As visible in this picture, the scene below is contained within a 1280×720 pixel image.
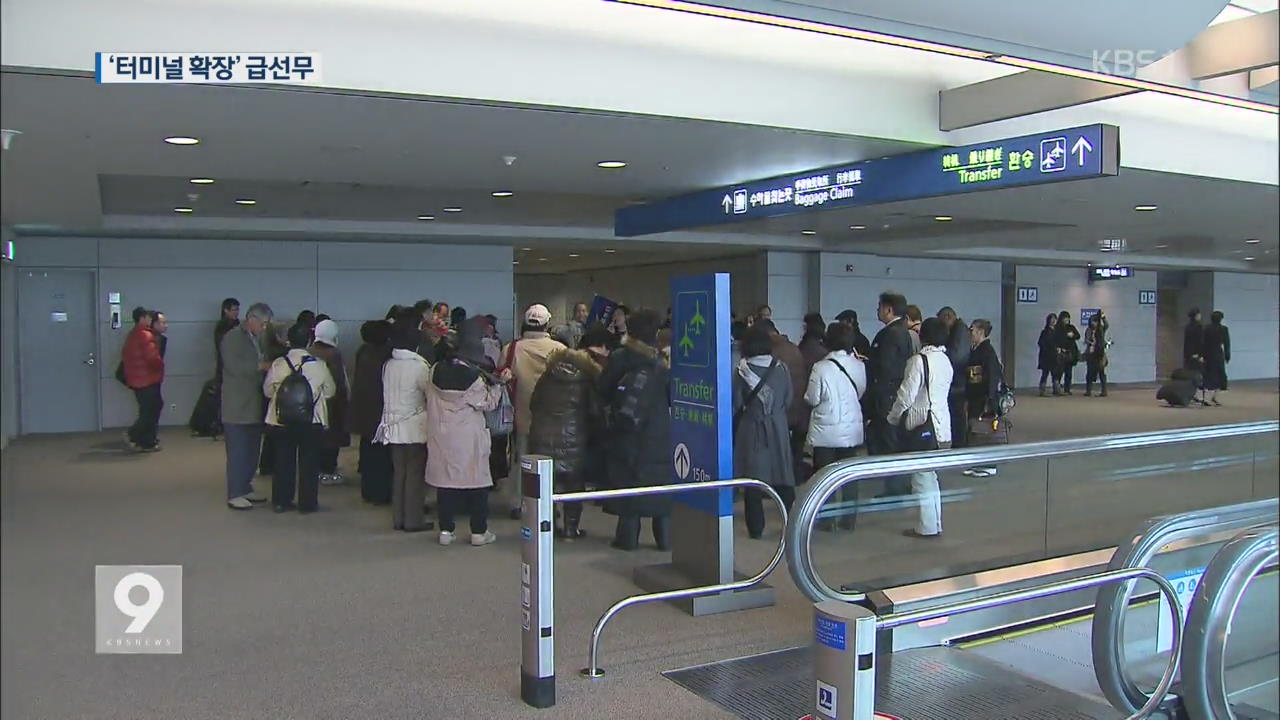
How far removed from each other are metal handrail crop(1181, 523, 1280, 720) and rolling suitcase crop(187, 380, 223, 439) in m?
12.1

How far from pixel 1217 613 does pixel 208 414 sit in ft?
40.8

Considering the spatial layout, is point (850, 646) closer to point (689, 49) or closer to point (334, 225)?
point (689, 49)

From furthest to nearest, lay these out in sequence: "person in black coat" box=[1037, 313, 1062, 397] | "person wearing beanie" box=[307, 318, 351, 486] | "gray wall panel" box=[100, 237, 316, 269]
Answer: "gray wall panel" box=[100, 237, 316, 269] → "person in black coat" box=[1037, 313, 1062, 397] → "person wearing beanie" box=[307, 318, 351, 486]

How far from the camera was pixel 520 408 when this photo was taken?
7.88 m

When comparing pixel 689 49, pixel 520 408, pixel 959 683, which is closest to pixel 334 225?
pixel 520 408

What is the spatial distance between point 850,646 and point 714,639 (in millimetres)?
2887

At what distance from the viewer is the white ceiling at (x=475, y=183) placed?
251 inches

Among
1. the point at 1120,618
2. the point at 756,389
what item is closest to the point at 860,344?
the point at 756,389

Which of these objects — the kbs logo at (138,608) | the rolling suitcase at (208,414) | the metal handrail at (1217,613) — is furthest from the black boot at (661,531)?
the rolling suitcase at (208,414)

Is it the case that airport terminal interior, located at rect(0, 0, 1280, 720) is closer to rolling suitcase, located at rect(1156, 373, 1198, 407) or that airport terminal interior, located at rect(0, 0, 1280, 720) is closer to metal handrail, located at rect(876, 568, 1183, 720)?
metal handrail, located at rect(876, 568, 1183, 720)

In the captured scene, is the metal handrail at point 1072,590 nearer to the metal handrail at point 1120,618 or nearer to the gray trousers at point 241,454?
the metal handrail at point 1120,618

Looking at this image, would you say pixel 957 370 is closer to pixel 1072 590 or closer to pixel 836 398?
pixel 836 398

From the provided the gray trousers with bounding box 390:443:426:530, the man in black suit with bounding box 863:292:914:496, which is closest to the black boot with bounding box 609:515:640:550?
the gray trousers with bounding box 390:443:426:530

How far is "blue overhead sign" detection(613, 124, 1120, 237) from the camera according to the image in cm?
684
